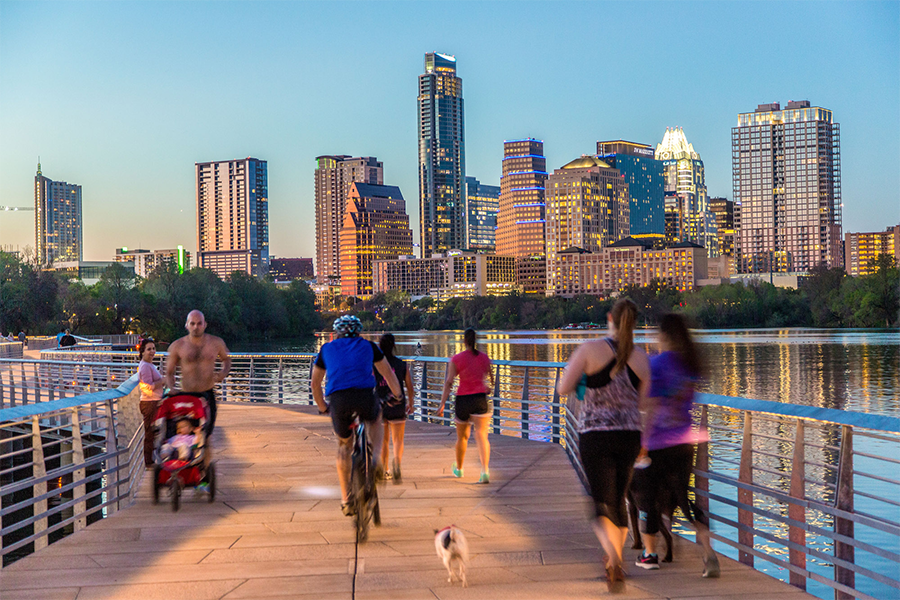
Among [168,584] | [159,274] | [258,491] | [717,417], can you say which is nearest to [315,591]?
[168,584]

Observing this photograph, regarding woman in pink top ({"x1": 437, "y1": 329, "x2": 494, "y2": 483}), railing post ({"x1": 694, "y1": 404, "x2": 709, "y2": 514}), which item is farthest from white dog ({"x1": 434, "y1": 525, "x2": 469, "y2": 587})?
woman in pink top ({"x1": 437, "y1": 329, "x2": 494, "y2": 483})

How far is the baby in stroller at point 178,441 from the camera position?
8.85 m

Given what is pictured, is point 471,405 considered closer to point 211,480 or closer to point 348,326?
point 348,326

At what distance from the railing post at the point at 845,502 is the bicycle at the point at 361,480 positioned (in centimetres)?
357

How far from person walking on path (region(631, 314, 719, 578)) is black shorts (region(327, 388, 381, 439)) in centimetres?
240

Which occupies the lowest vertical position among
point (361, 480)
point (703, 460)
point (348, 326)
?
point (361, 480)

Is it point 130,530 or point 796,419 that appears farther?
point 130,530

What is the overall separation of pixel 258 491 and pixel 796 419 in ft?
19.5

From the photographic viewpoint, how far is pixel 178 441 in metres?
8.85

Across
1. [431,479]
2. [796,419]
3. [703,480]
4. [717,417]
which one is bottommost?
[717,417]

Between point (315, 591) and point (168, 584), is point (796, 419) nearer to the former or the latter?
point (315, 591)

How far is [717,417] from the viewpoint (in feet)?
115

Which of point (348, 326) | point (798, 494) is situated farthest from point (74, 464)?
point (798, 494)

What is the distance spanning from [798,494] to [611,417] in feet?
4.50
